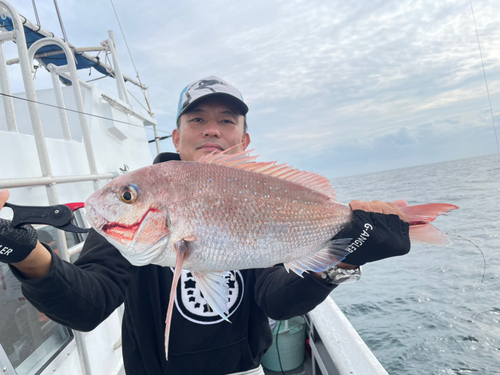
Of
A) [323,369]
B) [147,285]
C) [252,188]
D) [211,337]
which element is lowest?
[323,369]

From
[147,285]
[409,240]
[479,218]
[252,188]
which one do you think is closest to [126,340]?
[147,285]

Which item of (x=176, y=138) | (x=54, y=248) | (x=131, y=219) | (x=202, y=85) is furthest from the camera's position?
(x=54, y=248)

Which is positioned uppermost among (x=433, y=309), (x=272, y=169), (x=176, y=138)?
(x=176, y=138)

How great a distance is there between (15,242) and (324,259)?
1.45 meters

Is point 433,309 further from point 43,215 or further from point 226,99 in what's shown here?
point 43,215

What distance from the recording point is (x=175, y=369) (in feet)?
6.23

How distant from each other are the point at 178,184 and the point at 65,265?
73 cm

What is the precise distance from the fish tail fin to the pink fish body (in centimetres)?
1

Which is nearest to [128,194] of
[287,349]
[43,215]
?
[43,215]

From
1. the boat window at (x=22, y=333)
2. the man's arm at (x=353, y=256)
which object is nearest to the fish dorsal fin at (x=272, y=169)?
the man's arm at (x=353, y=256)

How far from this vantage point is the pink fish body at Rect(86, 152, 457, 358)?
1.29m

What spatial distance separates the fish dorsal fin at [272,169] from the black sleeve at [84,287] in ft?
2.94

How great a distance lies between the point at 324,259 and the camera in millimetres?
1555

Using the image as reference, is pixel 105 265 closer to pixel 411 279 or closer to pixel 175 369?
A: pixel 175 369
